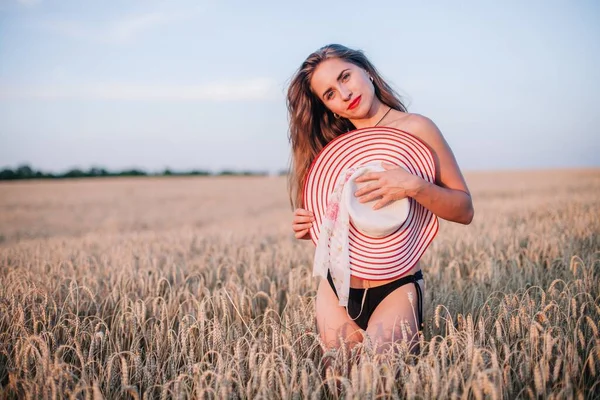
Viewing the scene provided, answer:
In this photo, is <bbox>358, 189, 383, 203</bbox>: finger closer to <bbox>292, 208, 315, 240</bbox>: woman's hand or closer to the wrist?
the wrist

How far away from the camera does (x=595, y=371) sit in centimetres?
202

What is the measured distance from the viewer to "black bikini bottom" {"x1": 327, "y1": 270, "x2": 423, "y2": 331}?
7.75ft

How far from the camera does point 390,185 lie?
84.7 inches

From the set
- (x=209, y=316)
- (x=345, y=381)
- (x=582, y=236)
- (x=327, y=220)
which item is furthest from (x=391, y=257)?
(x=582, y=236)

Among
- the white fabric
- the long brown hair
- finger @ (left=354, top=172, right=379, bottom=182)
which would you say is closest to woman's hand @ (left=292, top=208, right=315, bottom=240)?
the white fabric

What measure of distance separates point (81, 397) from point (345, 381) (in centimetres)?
121

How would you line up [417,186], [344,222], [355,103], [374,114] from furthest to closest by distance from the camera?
[374,114], [355,103], [344,222], [417,186]

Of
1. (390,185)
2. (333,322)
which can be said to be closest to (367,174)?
(390,185)

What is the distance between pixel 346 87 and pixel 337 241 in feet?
2.74

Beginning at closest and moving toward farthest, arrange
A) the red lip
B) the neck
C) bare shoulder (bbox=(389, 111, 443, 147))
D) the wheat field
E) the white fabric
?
the wheat field → the white fabric → bare shoulder (bbox=(389, 111, 443, 147)) → the red lip → the neck

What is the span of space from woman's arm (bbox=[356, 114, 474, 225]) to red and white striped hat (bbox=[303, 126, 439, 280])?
0.09 meters

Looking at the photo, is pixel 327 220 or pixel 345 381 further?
pixel 327 220

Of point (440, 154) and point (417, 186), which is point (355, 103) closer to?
point (440, 154)

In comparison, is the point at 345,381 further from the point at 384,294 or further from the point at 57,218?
the point at 57,218
